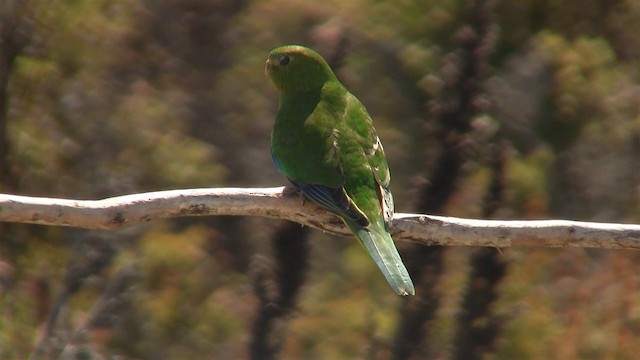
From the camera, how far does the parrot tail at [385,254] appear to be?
3.74 metres

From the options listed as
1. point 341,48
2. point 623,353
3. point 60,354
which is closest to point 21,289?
point 60,354

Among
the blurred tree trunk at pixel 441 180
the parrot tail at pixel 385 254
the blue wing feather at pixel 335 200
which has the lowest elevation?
the parrot tail at pixel 385 254

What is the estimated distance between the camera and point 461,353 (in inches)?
227

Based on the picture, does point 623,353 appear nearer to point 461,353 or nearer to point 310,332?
point 461,353

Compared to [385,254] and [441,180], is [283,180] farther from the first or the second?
[385,254]

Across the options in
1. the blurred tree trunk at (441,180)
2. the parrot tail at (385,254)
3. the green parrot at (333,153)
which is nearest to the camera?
the parrot tail at (385,254)

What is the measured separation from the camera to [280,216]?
3.90 meters

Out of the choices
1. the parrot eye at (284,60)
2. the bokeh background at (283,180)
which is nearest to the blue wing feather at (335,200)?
the parrot eye at (284,60)

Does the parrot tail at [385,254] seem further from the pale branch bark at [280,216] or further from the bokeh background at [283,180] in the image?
the bokeh background at [283,180]

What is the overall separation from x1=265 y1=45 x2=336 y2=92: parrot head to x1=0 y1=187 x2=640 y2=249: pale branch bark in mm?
958

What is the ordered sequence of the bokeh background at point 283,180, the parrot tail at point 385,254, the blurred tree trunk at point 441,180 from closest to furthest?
the parrot tail at point 385,254, the blurred tree trunk at point 441,180, the bokeh background at point 283,180

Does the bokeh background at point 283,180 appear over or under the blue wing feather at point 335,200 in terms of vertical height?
over

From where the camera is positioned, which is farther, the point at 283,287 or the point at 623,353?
the point at 623,353

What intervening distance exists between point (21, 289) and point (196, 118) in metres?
2.48
